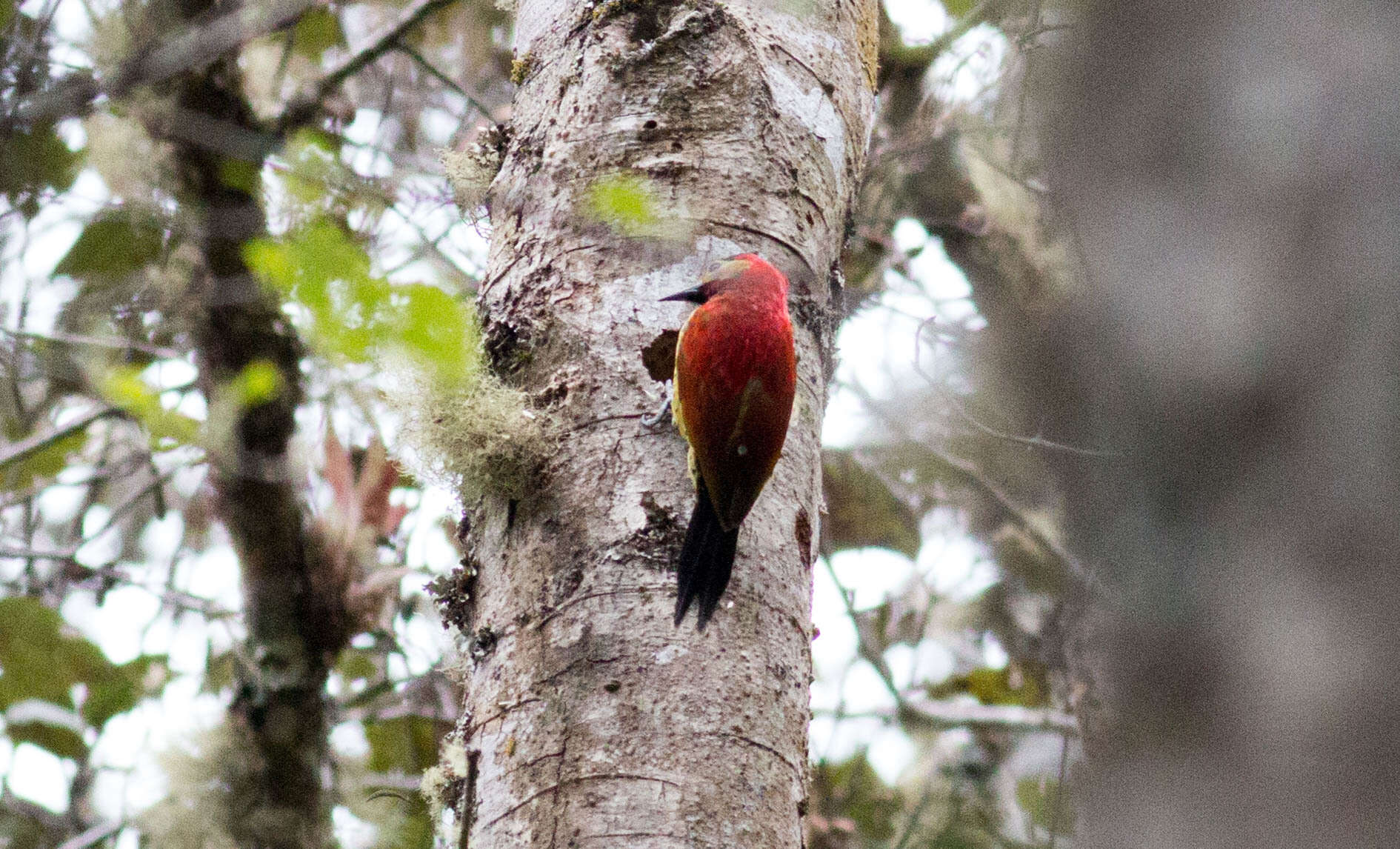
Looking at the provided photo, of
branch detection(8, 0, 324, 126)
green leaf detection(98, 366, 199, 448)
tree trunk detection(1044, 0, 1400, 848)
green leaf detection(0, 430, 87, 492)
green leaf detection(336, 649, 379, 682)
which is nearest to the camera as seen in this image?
tree trunk detection(1044, 0, 1400, 848)

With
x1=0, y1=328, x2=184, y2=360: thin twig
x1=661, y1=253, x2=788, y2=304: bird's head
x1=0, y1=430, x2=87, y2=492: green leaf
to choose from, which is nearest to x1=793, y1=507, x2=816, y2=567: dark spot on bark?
x1=661, y1=253, x2=788, y2=304: bird's head

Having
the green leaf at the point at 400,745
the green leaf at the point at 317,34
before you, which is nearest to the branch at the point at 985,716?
the green leaf at the point at 400,745

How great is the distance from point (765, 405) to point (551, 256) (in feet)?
1.71

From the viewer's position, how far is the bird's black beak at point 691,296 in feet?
7.11

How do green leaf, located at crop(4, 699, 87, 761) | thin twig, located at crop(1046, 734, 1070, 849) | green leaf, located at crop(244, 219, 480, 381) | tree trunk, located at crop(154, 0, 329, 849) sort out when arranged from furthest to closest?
1. green leaf, located at crop(4, 699, 87, 761)
2. tree trunk, located at crop(154, 0, 329, 849)
3. thin twig, located at crop(1046, 734, 1070, 849)
4. green leaf, located at crop(244, 219, 480, 381)

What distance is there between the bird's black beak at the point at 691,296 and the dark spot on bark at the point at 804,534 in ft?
1.35

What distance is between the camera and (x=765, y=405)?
205cm

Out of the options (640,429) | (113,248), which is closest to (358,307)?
(640,429)

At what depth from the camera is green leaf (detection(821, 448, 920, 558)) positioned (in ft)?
19.6

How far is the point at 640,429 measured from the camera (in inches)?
81.7

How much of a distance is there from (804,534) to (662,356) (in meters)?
0.41

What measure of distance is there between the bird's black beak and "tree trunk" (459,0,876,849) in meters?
0.02

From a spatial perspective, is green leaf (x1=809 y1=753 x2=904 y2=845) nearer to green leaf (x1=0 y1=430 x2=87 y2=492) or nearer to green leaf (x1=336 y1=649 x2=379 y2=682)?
green leaf (x1=336 y1=649 x2=379 y2=682)

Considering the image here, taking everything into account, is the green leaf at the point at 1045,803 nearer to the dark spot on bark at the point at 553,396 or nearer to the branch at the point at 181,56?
the dark spot on bark at the point at 553,396
